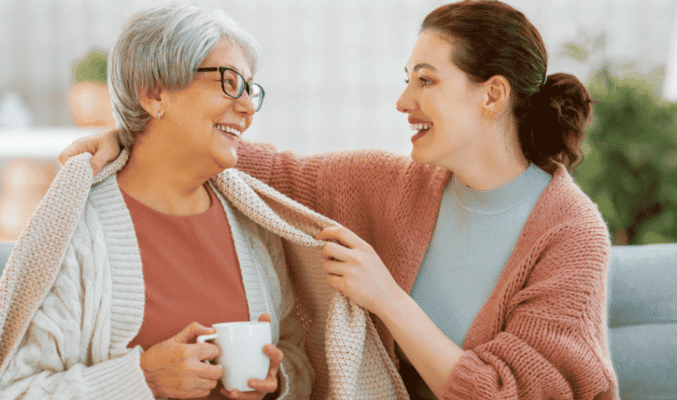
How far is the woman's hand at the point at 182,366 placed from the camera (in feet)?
3.28

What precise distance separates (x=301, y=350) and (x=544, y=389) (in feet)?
1.88

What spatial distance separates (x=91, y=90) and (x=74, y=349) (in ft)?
7.75

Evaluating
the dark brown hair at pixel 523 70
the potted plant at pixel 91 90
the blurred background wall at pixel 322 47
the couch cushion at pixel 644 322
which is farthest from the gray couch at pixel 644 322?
the potted plant at pixel 91 90

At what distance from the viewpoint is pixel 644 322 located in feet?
5.50

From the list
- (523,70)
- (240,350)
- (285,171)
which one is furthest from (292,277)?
(523,70)

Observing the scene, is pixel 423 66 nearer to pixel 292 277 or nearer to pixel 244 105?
pixel 244 105

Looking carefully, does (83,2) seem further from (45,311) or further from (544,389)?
(544,389)

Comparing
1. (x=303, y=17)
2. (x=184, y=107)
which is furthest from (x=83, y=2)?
(x=184, y=107)

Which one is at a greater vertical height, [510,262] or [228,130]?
[228,130]

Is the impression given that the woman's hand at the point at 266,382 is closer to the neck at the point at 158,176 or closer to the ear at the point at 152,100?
the neck at the point at 158,176

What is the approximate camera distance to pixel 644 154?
9.18 ft

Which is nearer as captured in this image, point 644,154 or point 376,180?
point 376,180

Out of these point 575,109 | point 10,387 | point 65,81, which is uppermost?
point 575,109

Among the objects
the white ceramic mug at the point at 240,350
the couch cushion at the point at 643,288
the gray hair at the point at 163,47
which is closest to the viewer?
the white ceramic mug at the point at 240,350
